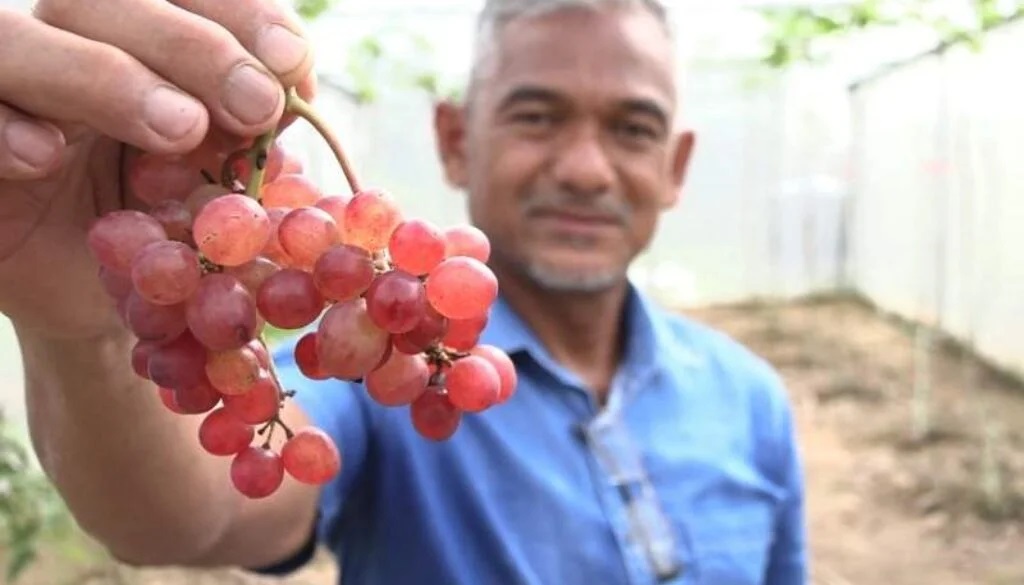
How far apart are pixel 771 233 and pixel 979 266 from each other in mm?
4364

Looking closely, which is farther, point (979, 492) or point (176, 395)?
point (979, 492)

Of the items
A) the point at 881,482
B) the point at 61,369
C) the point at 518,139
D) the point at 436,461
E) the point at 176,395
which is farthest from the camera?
the point at 881,482

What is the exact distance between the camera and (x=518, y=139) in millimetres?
1507

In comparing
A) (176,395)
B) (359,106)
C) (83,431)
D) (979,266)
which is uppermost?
(176,395)

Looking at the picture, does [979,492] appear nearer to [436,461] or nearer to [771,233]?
[436,461]

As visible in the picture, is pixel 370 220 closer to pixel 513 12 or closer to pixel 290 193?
pixel 290 193

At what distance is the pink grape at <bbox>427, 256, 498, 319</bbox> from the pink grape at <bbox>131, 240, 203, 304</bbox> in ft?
0.37

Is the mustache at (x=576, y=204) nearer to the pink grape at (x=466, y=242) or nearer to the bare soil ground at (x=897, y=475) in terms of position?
the pink grape at (x=466, y=242)

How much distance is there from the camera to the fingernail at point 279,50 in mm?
593

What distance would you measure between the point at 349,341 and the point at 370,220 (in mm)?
61

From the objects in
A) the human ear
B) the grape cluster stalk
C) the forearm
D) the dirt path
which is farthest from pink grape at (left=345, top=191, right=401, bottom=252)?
the dirt path

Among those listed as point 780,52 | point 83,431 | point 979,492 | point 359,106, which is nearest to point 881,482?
point 979,492

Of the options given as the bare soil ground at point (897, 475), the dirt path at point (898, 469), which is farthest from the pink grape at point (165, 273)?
the dirt path at point (898, 469)

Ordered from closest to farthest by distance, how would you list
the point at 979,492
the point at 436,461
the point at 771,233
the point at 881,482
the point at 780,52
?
the point at 436,461
the point at 780,52
the point at 979,492
the point at 881,482
the point at 771,233
